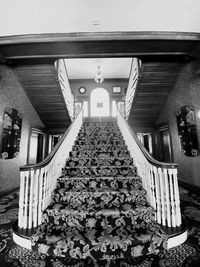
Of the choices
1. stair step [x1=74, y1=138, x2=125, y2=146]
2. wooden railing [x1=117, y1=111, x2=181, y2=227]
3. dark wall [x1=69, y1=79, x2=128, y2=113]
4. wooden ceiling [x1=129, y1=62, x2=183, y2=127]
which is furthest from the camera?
dark wall [x1=69, y1=79, x2=128, y2=113]

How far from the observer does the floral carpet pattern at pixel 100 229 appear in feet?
4.59

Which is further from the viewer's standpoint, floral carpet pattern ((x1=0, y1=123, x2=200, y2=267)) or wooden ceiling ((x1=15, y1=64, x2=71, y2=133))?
wooden ceiling ((x1=15, y1=64, x2=71, y2=133))

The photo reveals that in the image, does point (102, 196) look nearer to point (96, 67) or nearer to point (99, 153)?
point (99, 153)

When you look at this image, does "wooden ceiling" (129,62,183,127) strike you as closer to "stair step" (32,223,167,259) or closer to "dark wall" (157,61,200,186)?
"dark wall" (157,61,200,186)

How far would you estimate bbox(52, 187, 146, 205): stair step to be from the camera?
6.50 ft

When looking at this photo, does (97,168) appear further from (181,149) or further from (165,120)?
(165,120)

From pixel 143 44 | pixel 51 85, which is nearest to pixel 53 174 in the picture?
pixel 51 85

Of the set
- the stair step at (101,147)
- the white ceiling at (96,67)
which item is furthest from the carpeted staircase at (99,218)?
the white ceiling at (96,67)

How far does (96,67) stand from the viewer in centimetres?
604

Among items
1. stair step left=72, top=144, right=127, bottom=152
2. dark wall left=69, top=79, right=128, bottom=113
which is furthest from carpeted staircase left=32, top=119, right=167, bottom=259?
dark wall left=69, top=79, right=128, bottom=113

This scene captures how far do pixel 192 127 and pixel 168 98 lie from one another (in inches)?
56.7

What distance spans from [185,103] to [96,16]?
9.83 ft

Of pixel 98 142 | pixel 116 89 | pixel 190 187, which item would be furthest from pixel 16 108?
pixel 190 187

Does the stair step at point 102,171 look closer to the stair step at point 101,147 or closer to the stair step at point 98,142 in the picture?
the stair step at point 101,147
